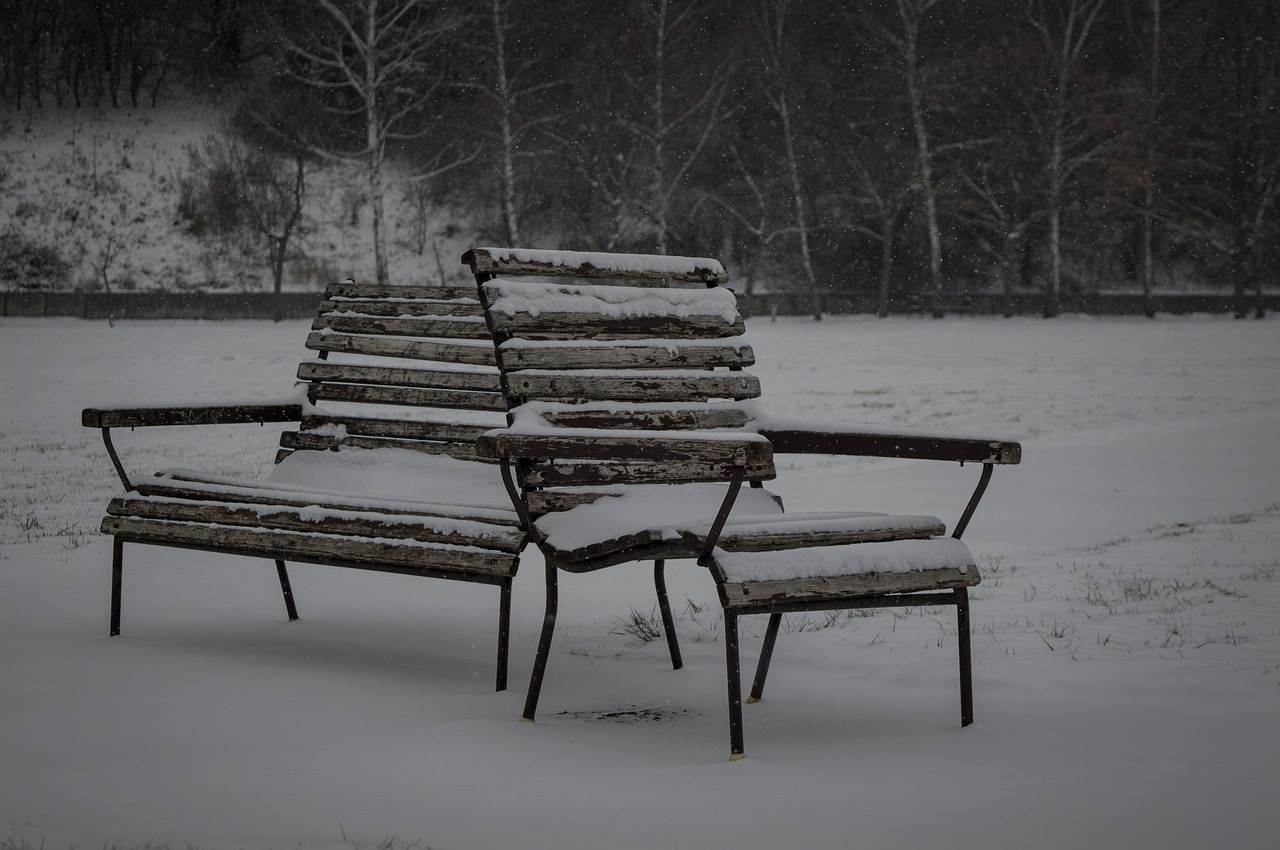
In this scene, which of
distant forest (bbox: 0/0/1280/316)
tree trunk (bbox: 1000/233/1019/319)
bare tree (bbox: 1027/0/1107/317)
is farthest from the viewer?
tree trunk (bbox: 1000/233/1019/319)

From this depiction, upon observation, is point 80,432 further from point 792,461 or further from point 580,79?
point 580,79

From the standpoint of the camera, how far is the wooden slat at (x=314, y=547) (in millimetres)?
3400

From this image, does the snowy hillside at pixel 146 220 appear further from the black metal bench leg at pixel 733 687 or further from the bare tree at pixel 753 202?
the black metal bench leg at pixel 733 687

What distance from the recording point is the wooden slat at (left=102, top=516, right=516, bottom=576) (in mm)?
3400

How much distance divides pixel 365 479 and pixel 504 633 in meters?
1.23

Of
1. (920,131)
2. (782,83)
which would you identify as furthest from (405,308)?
(782,83)

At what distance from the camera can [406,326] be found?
486cm

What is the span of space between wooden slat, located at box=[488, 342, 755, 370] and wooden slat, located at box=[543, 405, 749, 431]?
0.43 feet

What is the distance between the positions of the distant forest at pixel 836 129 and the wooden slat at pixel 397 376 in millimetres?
21824

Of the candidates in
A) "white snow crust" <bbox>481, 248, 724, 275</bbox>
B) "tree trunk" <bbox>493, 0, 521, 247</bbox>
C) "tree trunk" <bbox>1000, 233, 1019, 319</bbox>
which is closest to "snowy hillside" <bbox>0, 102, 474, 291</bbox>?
"tree trunk" <bbox>493, 0, 521, 247</bbox>

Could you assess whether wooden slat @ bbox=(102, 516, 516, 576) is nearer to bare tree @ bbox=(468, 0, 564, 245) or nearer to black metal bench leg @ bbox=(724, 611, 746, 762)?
black metal bench leg @ bbox=(724, 611, 746, 762)

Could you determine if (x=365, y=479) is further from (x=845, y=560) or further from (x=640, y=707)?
(x=845, y=560)

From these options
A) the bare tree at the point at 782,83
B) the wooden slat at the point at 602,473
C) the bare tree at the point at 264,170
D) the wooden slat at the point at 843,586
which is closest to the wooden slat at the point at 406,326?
the wooden slat at the point at 602,473

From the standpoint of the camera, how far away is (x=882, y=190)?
1244 inches
